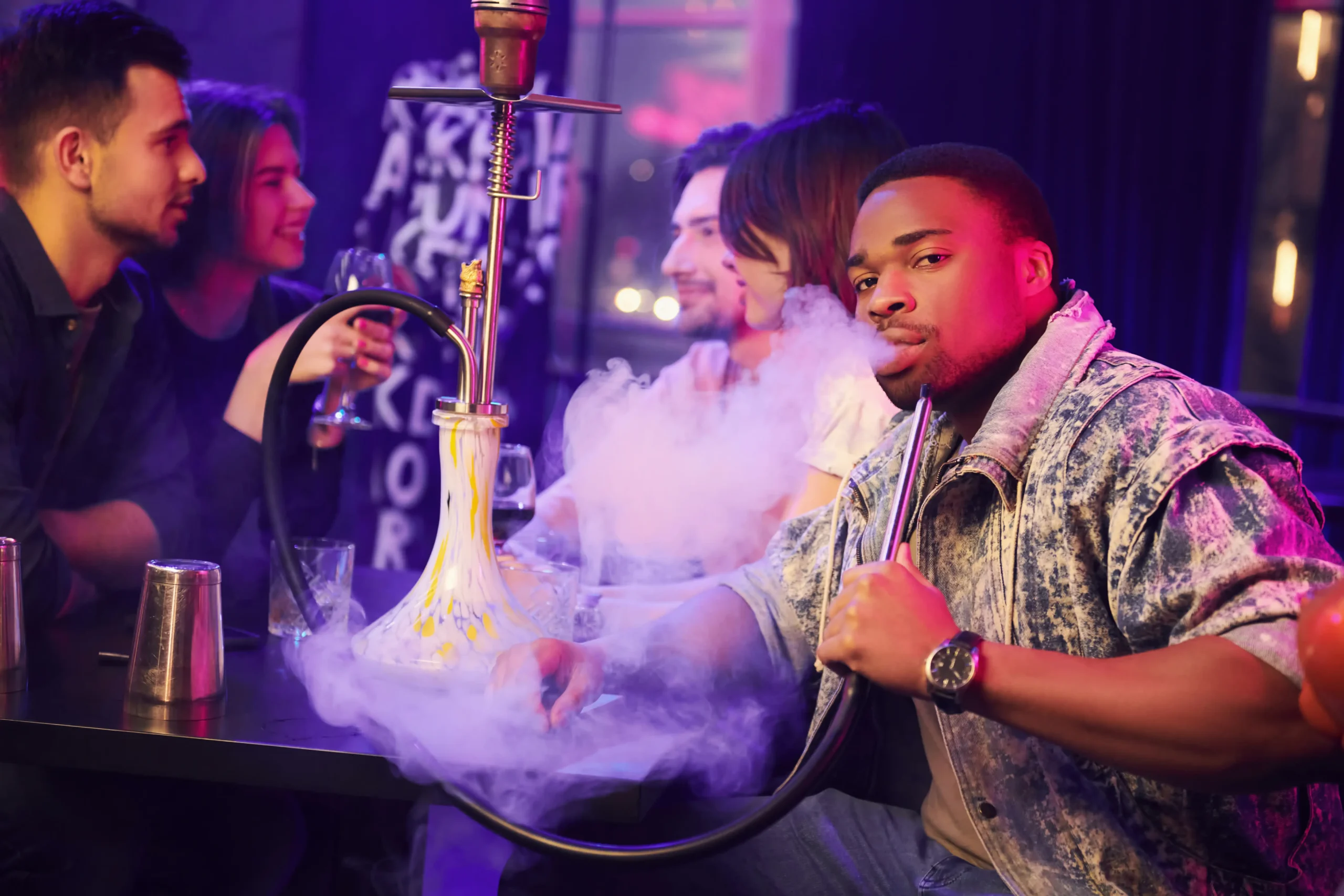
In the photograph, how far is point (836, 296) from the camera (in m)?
2.34

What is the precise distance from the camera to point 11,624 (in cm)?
134

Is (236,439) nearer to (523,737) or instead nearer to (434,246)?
(523,737)

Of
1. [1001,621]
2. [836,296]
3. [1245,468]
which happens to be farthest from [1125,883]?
[836,296]

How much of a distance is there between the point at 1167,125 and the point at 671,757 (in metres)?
4.35

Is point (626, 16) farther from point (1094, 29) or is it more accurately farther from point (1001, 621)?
point (1001, 621)

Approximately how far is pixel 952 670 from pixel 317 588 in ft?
3.32

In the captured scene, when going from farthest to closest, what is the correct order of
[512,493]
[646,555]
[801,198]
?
[646,555] < [801,198] < [512,493]

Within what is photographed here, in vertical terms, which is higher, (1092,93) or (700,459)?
(1092,93)

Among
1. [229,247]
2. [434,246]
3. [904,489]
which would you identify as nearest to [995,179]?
[904,489]

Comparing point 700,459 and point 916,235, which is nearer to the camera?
point 916,235

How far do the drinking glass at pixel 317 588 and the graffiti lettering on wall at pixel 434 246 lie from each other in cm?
224

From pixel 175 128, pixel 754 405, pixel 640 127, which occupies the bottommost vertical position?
pixel 754 405

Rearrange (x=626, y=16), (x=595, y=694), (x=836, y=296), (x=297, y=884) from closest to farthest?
(x=595, y=694)
(x=297, y=884)
(x=836, y=296)
(x=626, y=16)

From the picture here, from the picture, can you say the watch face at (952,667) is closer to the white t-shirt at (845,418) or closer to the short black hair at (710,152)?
the white t-shirt at (845,418)
